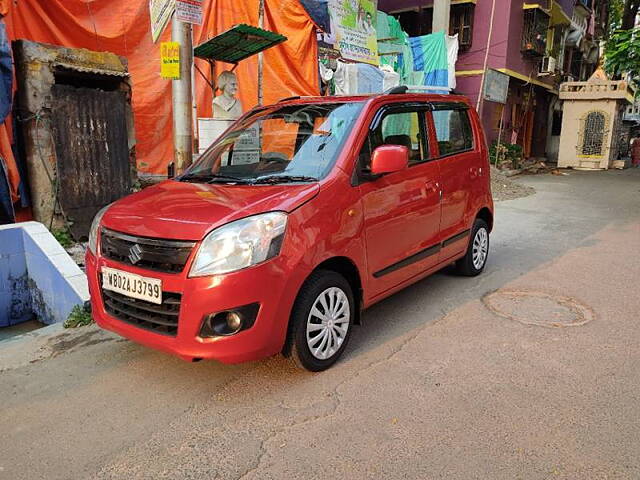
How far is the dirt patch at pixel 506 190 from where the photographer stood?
12219mm

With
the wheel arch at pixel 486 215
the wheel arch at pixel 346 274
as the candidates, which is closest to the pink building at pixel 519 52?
the wheel arch at pixel 486 215

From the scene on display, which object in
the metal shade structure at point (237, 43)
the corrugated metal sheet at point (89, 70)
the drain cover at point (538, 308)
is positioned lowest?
the drain cover at point (538, 308)

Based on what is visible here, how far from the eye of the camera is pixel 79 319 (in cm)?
438

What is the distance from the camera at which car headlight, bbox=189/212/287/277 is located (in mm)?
2840

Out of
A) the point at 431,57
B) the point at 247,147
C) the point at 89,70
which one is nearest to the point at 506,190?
the point at 431,57

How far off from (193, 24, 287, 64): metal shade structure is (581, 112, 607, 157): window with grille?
18064 millimetres

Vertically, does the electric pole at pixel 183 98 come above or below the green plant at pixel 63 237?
above

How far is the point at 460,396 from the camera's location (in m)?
3.12

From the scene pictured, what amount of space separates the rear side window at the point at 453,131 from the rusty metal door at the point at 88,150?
178 inches

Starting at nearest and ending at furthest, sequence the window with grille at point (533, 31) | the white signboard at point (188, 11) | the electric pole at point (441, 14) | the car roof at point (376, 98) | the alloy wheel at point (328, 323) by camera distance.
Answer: the alloy wheel at point (328, 323), the car roof at point (376, 98), the white signboard at point (188, 11), the electric pole at point (441, 14), the window with grille at point (533, 31)

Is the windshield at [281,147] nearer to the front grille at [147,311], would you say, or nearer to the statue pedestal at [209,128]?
the front grille at [147,311]

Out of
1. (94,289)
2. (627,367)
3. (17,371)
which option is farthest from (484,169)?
(17,371)

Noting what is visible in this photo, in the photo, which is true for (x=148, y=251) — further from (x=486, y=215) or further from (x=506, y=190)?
(x=506, y=190)

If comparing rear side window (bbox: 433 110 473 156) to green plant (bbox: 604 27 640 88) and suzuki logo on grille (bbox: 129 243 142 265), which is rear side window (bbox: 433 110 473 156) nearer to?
suzuki logo on grille (bbox: 129 243 142 265)
